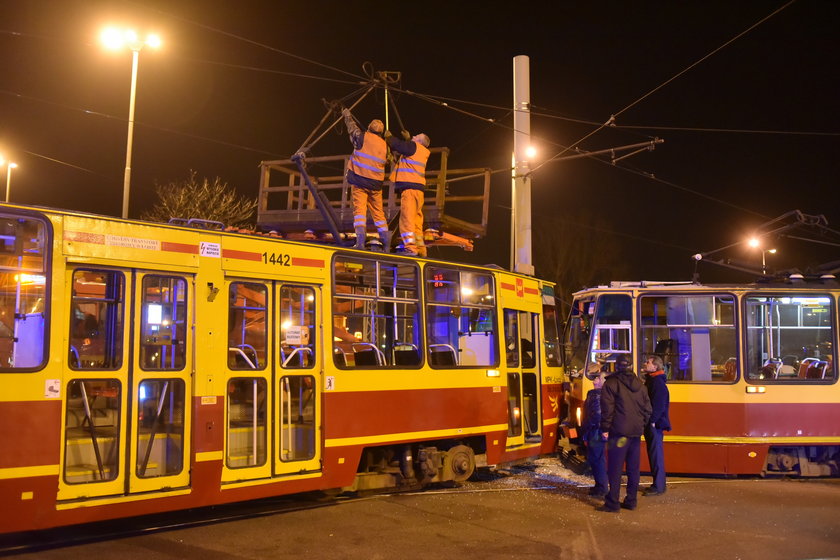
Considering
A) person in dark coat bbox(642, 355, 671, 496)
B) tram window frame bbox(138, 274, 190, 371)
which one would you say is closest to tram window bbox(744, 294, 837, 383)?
person in dark coat bbox(642, 355, 671, 496)

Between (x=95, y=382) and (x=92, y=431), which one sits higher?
(x=95, y=382)

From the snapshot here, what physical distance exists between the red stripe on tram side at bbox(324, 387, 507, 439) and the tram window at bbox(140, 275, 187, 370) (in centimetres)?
176

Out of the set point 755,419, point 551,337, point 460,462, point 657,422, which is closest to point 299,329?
point 460,462

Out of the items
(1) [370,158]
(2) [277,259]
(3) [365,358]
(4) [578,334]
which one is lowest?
(3) [365,358]

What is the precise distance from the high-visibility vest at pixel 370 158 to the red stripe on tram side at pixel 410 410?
3.44 meters

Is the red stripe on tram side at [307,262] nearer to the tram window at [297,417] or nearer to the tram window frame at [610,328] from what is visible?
the tram window at [297,417]

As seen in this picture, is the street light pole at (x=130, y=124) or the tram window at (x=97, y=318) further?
the street light pole at (x=130, y=124)

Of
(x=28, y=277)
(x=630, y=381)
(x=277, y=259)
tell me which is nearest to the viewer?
(x=28, y=277)

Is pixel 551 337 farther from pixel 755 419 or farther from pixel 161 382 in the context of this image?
pixel 161 382

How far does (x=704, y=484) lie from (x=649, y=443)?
139cm

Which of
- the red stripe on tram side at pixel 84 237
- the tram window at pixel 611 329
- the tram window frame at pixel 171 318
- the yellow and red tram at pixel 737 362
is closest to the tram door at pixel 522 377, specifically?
→ the yellow and red tram at pixel 737 362

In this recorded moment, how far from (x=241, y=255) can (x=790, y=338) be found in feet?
27.3

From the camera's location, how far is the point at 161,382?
290 inches

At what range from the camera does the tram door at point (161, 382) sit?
714 cm
